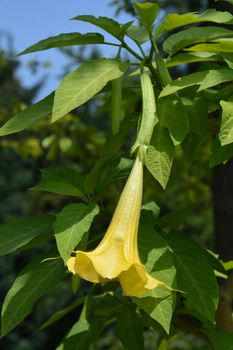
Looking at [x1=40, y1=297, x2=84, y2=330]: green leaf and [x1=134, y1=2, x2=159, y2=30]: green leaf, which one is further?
[x1=40, y1=297, x2=84, y2=330]: green leaf

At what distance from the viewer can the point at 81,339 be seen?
50.1 inches

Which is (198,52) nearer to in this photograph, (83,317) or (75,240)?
(75,240)

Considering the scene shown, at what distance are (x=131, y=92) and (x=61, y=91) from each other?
240mm

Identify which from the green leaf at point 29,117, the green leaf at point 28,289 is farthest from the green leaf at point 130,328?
the green leaf at point 29,117

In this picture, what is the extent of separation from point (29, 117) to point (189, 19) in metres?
0.30

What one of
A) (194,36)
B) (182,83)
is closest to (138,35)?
(194,36)

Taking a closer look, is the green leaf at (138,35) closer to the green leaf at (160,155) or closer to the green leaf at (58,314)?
the green leaf at (160,155)

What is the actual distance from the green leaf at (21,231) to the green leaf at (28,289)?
0.05 meters

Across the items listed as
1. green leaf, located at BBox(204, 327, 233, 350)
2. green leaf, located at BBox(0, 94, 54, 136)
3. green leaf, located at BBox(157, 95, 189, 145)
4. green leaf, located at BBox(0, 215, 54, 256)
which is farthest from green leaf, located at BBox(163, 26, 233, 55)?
green leaf, located at BBox(204, 327, 233, 350)

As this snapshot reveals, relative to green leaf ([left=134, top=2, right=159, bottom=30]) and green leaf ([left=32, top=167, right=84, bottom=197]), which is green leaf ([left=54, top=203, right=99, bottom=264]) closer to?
green leaf ([left=32, top=167, right=84, bottom=197])

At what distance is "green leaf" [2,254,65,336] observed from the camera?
0.98m

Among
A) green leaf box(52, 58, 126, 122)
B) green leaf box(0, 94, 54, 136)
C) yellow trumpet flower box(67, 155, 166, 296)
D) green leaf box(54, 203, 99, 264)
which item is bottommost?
green leaf box(54, 203, 99, 264)

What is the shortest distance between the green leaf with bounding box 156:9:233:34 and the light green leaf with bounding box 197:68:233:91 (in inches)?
4.2

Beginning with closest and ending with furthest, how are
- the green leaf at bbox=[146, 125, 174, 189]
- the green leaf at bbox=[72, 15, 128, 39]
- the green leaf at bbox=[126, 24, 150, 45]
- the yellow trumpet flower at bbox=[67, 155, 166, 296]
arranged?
the yellow trumpet flower at bbox=[67, 155, 166, 296], the green leaf at bbox=[146, 125, 174, 189], the green leaf at bbox=[72, 15, 128, 39], the green leaf at bbox=[126, 24, 150, 45]
